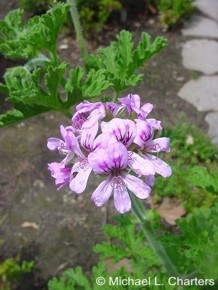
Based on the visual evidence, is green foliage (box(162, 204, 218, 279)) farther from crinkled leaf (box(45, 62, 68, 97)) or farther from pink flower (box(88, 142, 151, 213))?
crinkled leaf (box(45, 62, 68, 97))

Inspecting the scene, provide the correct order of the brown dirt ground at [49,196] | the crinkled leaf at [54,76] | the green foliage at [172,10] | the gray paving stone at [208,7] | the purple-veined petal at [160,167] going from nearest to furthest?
the purple-veined petal at [160,167] < the crinkled leaf at [54,76] < the brown dirt ground at [49,196] < the green foliage at [172,10] < the gray paving stone at [208,7]

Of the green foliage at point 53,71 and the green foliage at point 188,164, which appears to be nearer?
the green foliage at point 53,71

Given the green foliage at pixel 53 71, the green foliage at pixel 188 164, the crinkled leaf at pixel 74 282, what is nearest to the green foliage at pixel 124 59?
the green foliage at pixel 53 71

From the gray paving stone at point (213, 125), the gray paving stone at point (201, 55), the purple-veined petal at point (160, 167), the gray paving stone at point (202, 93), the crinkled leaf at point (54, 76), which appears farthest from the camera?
the gray paving stone at point (201, 55)

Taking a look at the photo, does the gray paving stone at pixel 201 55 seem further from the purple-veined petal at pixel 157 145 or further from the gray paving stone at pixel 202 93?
the purple-veined petal at pixel 157 145

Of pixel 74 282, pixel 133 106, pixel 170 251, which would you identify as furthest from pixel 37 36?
pixel 74 282

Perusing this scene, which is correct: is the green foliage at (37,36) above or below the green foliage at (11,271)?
above

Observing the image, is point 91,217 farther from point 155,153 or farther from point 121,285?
point 155,153
